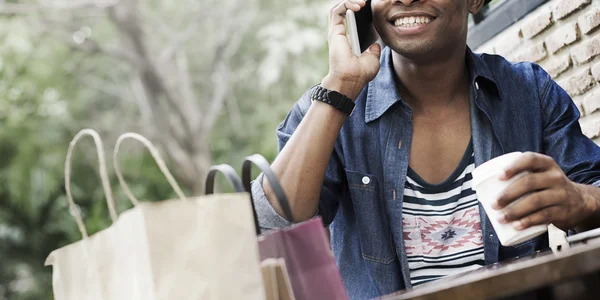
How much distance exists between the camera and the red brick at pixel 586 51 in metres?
2.69

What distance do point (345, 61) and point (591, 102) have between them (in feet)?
4.00

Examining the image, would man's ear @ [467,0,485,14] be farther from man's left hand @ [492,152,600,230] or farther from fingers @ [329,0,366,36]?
man's left hand @ [492,152,600,230]

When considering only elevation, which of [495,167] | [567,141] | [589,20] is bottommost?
[495,167]

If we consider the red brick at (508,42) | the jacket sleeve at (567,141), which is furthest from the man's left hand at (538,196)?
the red brick at (508,42)

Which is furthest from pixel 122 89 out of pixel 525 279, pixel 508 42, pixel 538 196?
pixel 525 279

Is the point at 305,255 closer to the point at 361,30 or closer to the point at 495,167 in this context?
the point at 495,167

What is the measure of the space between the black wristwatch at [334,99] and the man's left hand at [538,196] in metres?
0.56

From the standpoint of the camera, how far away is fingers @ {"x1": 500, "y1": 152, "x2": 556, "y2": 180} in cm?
142

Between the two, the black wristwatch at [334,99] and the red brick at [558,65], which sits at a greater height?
the red brick at [558,65]

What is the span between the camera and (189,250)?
1111 mm

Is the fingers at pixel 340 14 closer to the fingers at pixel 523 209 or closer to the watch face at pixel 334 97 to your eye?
the watch face at pixel 334 97

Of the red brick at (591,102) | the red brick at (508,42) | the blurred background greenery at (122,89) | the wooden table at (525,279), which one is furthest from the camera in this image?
the blurred background greenery at (122,89)

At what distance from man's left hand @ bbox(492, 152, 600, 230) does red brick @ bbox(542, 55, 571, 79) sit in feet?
4.68

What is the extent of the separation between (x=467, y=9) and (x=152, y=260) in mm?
1485
